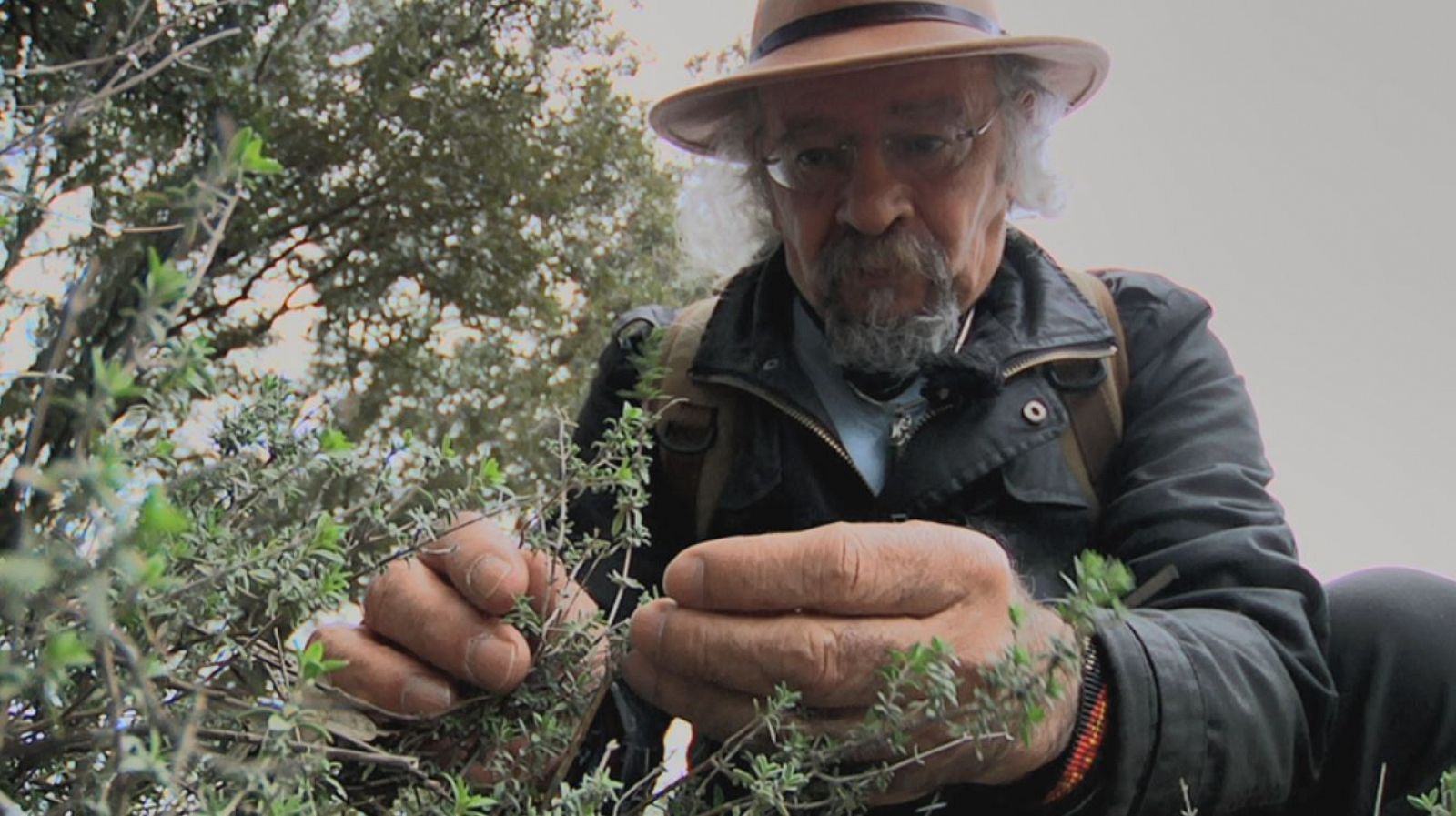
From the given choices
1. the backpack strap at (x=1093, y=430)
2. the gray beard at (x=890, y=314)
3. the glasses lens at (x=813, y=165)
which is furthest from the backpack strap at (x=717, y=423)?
the glasses lens at (x=813, y=165)

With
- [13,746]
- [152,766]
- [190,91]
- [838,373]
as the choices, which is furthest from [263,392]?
[190,91]

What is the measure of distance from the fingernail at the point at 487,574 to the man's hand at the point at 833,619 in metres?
0.19

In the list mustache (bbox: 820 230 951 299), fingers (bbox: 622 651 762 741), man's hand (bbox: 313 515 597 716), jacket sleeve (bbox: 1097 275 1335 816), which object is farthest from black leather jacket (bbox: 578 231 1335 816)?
man's hand (bbox: 313 515 597 716)

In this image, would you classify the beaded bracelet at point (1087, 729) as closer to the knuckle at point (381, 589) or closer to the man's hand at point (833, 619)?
the man's hand at point (833, 619)

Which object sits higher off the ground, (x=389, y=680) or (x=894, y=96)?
(x=894, y=96)

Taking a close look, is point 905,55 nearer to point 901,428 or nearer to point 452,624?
point 901,428

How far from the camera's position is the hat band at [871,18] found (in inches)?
86.4

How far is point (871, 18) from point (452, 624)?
137 cm

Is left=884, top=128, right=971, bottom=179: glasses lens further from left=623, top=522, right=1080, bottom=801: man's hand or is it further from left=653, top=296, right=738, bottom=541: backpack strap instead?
left=623, top=522, right=1080, bottom=801: man's hand

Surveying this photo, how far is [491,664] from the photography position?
4.33ft

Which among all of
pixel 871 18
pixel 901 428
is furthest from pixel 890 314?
pixel 871 18

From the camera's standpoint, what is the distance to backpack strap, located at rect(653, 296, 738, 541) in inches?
85.4

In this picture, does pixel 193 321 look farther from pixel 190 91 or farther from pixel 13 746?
pixel 13 746

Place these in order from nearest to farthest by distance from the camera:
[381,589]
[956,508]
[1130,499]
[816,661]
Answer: [816,661]
[381,589]
[1130,499]
[956,508]
